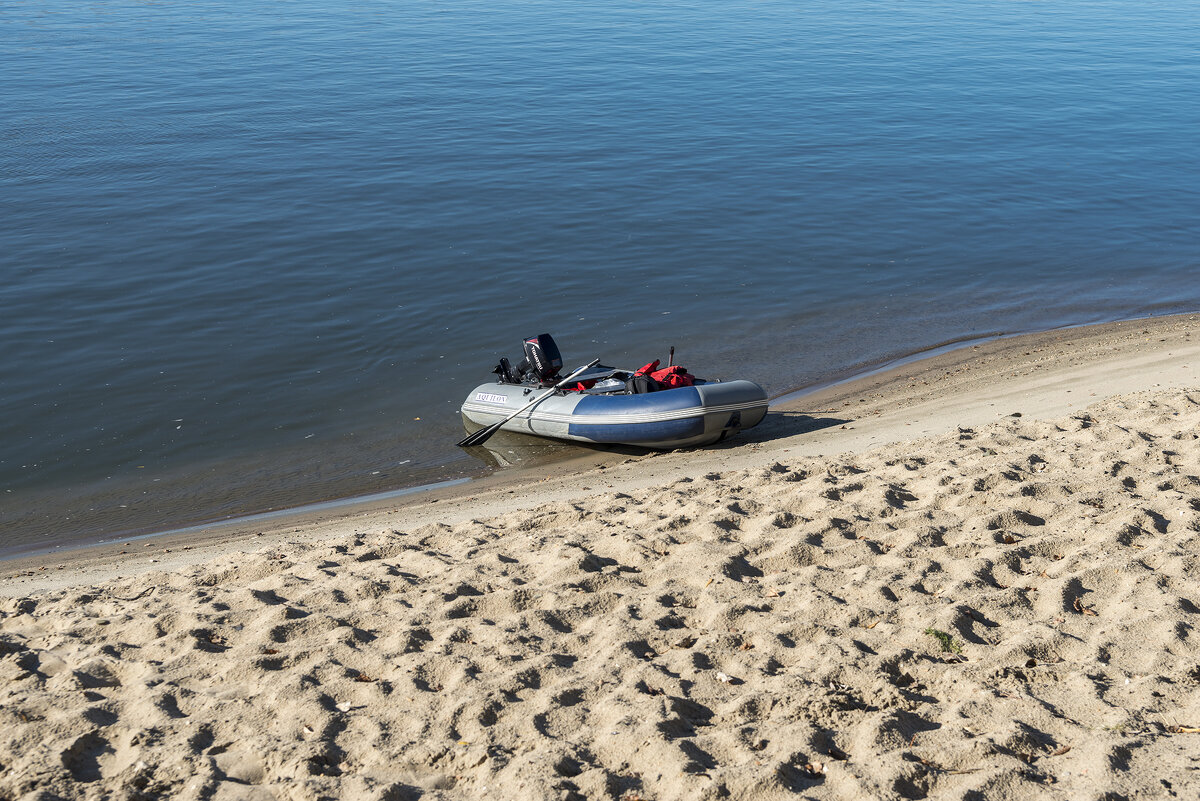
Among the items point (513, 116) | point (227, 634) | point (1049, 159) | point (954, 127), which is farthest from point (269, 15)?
point (227, 634)

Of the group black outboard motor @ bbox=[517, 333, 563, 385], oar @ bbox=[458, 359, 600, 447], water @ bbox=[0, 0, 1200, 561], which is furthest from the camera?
water @ bbox=[0, 0, 1200, 561]

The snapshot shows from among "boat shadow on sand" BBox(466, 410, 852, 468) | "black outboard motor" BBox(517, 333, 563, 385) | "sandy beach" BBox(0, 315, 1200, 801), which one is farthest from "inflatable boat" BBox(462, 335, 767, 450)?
"sandy beach" BBox(0, 315, 1200, 801)

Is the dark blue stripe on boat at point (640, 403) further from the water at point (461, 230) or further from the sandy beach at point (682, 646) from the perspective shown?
the sandy beach at point (682, 646)

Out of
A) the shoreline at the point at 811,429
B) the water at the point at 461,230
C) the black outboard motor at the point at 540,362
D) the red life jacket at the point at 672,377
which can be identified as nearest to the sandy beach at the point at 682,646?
the shoreline at the point at 811,429

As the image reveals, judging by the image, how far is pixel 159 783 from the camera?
3756 millimetres

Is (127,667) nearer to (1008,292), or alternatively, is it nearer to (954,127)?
(1008,292)

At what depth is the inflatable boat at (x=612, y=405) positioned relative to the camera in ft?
30.9

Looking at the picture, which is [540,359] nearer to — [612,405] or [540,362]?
[540,362]

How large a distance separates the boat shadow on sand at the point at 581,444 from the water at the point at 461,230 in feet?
1.17

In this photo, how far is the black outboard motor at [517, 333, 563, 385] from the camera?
1064 cm

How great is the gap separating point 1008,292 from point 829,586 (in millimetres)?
11194

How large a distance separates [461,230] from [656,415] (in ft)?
27.5

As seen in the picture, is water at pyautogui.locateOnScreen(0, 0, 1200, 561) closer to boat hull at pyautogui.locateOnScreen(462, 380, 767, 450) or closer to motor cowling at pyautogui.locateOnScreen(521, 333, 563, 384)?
boat hull at pyautogui.locateOnScreen(462, 380, 767, 450)

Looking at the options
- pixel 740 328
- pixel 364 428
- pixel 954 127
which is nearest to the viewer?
pixel 364 428
